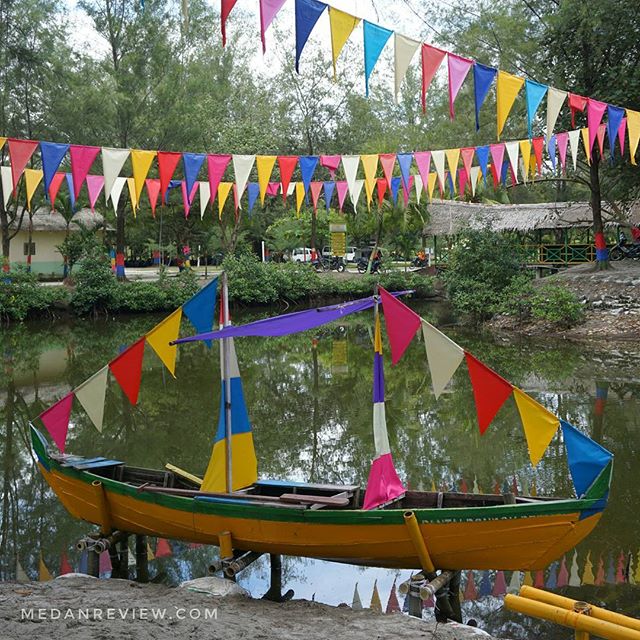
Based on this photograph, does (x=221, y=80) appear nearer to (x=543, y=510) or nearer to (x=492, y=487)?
(x=492, y=487)

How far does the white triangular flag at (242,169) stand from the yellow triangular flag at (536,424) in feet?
24.0

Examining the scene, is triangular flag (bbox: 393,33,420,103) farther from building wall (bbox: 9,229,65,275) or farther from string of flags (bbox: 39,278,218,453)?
building wall (bbox: 9,229,65,275)

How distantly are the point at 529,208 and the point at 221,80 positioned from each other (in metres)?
17.2

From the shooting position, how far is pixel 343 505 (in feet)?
17.8

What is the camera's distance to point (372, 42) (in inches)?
302

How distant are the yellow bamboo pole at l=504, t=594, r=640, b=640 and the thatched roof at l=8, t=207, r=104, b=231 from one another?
28888 millimetres

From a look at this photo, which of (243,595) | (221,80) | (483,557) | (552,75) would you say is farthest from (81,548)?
(221,80)

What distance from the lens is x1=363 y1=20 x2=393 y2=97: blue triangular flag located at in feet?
24.9

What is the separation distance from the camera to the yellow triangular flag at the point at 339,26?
23.2ft

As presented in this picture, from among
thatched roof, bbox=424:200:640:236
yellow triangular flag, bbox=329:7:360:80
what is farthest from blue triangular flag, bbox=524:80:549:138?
thatched roof, bbox=424:200:640:236

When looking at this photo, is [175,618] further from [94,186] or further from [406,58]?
[94,186]

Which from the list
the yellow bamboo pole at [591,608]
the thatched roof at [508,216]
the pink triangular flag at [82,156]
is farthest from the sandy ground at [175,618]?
the thatched roof at [508,216]

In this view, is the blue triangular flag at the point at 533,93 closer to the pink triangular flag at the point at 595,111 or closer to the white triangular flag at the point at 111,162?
the pink triangular flag at the point at 595,111

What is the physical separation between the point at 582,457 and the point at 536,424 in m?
0.39
